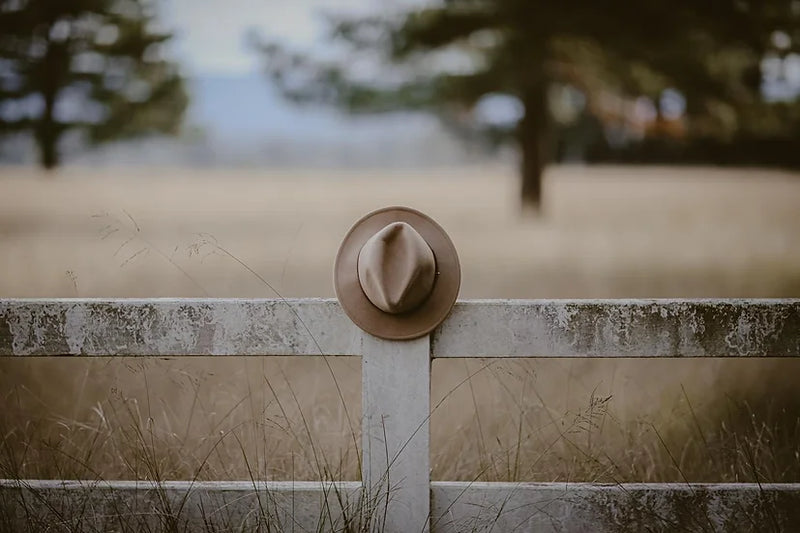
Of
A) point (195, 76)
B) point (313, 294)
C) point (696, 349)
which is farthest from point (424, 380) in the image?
point (195, 76)

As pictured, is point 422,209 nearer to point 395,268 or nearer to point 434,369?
point 434,369

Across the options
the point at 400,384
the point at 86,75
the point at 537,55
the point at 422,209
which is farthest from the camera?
the point at 86,75

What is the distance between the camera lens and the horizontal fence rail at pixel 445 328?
7.75 ft

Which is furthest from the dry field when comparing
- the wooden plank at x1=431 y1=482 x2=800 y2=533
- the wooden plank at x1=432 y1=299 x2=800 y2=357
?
the wooden plank at x1=432 y1=299 x2=800 y2=357

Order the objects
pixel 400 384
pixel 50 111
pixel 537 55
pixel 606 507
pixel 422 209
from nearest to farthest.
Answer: pixel 400 384 < pixel 606 507 < pixel 537 55 < pixel 422 209 < pixel 50 111

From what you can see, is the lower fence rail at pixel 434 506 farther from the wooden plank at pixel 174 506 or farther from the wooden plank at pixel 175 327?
the wooden plank at pixel 175 327

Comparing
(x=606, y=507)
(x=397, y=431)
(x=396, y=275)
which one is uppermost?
(x=396, y=275)

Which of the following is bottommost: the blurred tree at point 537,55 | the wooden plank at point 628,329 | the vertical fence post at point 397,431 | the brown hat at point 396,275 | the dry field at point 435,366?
the dry field at point 435,366

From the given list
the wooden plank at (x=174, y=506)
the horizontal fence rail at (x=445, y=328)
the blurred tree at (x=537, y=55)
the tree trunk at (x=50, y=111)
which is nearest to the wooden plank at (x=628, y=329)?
the horizontal fence rail at (x=445, y=328)

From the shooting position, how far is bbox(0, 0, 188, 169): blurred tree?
71.8 feet

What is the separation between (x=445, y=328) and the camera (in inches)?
92.5

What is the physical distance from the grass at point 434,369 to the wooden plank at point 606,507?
0.61 feet

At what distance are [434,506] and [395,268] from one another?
0.79 meters

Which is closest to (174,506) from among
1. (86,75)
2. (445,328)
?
(445,328)
